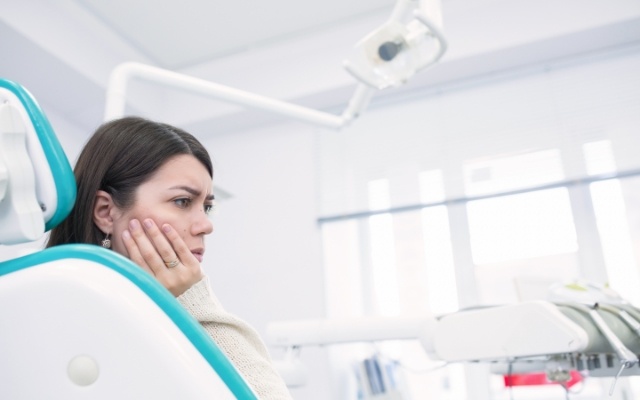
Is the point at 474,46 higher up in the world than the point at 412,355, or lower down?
higher up

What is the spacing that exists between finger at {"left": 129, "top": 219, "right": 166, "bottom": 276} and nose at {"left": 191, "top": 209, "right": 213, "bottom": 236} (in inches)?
4.5

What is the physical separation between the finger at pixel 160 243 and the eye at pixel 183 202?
3.6 inches

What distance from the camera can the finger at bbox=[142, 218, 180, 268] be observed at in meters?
0.93

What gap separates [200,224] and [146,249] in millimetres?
154

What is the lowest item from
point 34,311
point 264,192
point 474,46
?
point 34,311

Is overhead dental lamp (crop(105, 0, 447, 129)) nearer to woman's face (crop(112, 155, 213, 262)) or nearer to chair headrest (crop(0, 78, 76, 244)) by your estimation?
woman's face (crop(112, 155, 213, 262))

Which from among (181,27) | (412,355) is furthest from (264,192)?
(412,355)

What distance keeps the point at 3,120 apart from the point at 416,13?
85 cm

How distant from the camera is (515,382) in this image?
112 inches

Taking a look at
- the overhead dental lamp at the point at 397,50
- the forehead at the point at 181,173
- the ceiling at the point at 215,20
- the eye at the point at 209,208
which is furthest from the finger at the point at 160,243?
the ceiling at the point at 215,20

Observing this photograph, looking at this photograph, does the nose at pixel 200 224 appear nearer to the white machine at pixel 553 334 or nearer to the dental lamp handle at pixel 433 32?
the dental lamp handle at pixel 433 32

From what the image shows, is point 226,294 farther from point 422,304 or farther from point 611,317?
point 611,317

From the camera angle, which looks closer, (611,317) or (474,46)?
(611,317)

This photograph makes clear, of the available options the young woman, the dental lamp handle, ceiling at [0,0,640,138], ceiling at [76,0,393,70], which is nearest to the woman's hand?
the young woman
